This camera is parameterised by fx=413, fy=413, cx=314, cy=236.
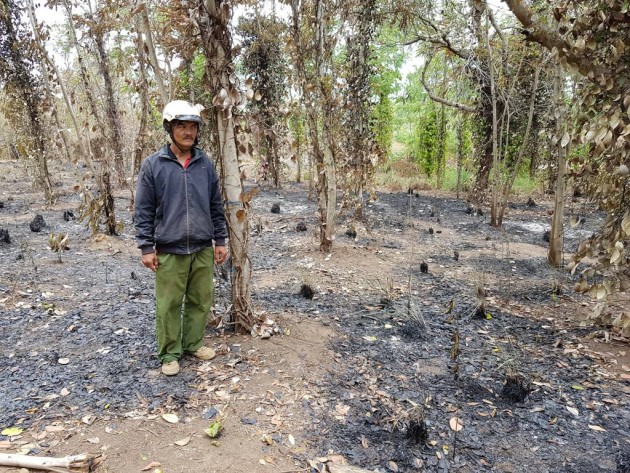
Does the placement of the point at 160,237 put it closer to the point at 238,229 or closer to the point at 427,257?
the point at 238,229

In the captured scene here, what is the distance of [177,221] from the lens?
294 centimetres

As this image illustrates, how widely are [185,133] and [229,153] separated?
0.53 meters

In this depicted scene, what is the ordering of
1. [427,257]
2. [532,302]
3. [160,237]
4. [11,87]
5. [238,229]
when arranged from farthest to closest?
[11,87]
[427,257]
[532,302]
[238,229]
[160,237]

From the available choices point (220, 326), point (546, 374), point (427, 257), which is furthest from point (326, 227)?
point (546, 374)

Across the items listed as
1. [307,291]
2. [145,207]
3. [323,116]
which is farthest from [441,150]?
[145,207]

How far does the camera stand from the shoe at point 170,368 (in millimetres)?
3088

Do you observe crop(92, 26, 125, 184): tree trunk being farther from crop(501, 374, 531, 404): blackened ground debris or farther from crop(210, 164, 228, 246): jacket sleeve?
crop(501, 374, 531, 404): blackened ground debris

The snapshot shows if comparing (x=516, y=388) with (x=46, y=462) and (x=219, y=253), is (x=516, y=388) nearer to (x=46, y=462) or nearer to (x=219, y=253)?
(x=219, y=253)

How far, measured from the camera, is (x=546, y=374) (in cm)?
348

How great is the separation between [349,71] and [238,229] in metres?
4.88

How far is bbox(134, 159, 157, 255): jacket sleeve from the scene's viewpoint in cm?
289

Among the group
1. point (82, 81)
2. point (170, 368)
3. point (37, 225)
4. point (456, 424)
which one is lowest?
point (456, 424)

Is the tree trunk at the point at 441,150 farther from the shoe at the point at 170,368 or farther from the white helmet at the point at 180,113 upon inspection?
the shoe at the point at 170,368

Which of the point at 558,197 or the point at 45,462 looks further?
the point at 558,197
